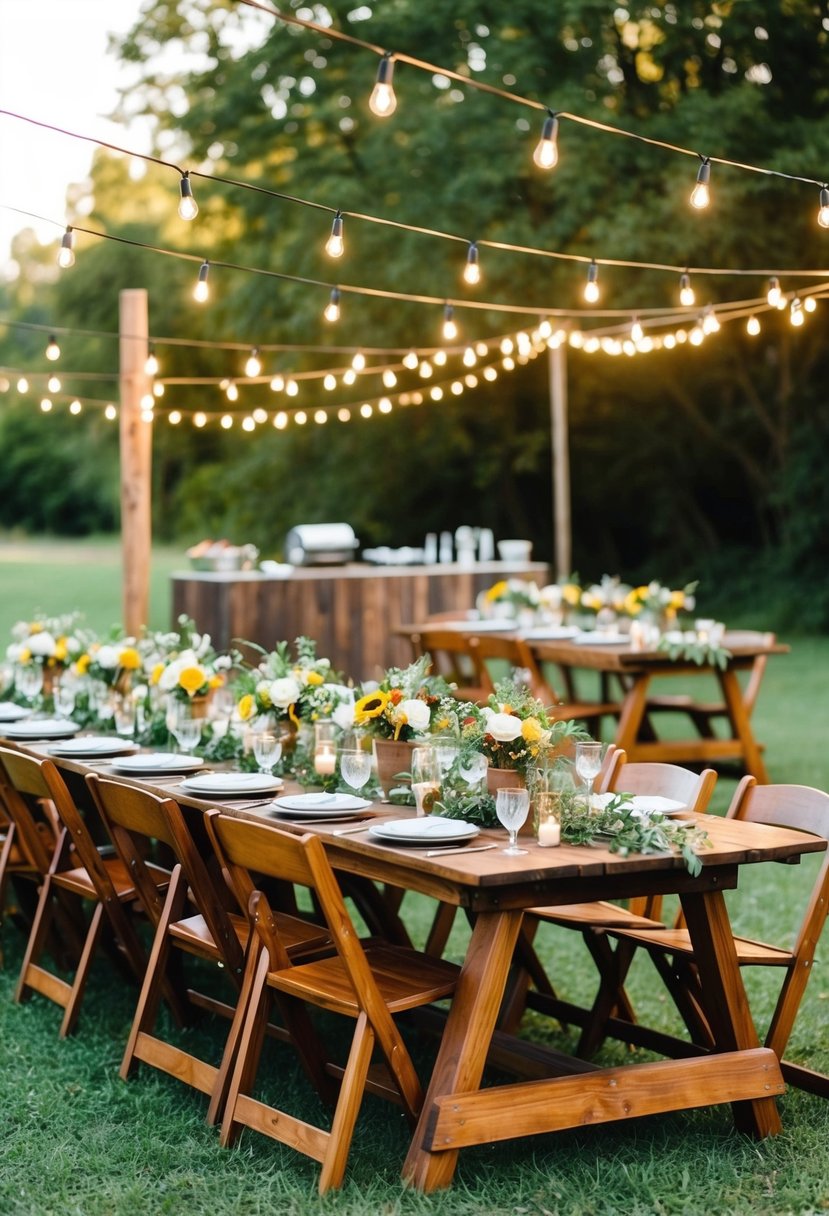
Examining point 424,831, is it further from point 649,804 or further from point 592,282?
point 592,282

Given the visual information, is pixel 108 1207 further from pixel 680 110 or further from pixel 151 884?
pixel 680 110

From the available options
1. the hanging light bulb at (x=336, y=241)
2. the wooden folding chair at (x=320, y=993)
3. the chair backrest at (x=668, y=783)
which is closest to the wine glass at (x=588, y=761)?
the chair backrest at (x=668, y=783)

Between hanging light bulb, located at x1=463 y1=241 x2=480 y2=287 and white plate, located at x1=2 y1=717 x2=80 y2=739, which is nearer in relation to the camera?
hanging light bulb, located at x1=463 y1=241 x2=480 y2=287

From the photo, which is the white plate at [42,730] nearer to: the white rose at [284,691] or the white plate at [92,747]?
the white plate at [92,747]

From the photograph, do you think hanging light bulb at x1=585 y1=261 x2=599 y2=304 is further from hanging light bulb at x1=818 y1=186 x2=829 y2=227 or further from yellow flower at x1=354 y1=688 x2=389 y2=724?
yellow flower at x1=354 y1=688 x2=389 y2=724

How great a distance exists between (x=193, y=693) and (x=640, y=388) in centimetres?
1586

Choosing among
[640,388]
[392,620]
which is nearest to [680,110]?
[640,388]

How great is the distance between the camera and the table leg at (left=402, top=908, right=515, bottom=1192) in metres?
3.49

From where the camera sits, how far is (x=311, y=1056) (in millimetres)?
3982

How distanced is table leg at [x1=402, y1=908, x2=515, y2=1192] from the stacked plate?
2.69m

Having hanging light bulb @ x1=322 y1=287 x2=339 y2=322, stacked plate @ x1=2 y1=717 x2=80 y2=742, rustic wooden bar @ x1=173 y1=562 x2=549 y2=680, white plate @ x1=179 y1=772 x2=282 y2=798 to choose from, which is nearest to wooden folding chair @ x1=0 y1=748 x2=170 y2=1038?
white plate @ x1=179 y1=772 x2=282 y2=798

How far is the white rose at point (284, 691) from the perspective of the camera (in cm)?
494

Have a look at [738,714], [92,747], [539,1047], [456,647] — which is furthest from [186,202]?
[738,714]

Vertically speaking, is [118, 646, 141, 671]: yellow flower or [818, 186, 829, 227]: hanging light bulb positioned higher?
[818, 186, 829, 227]: hanging light bulb
